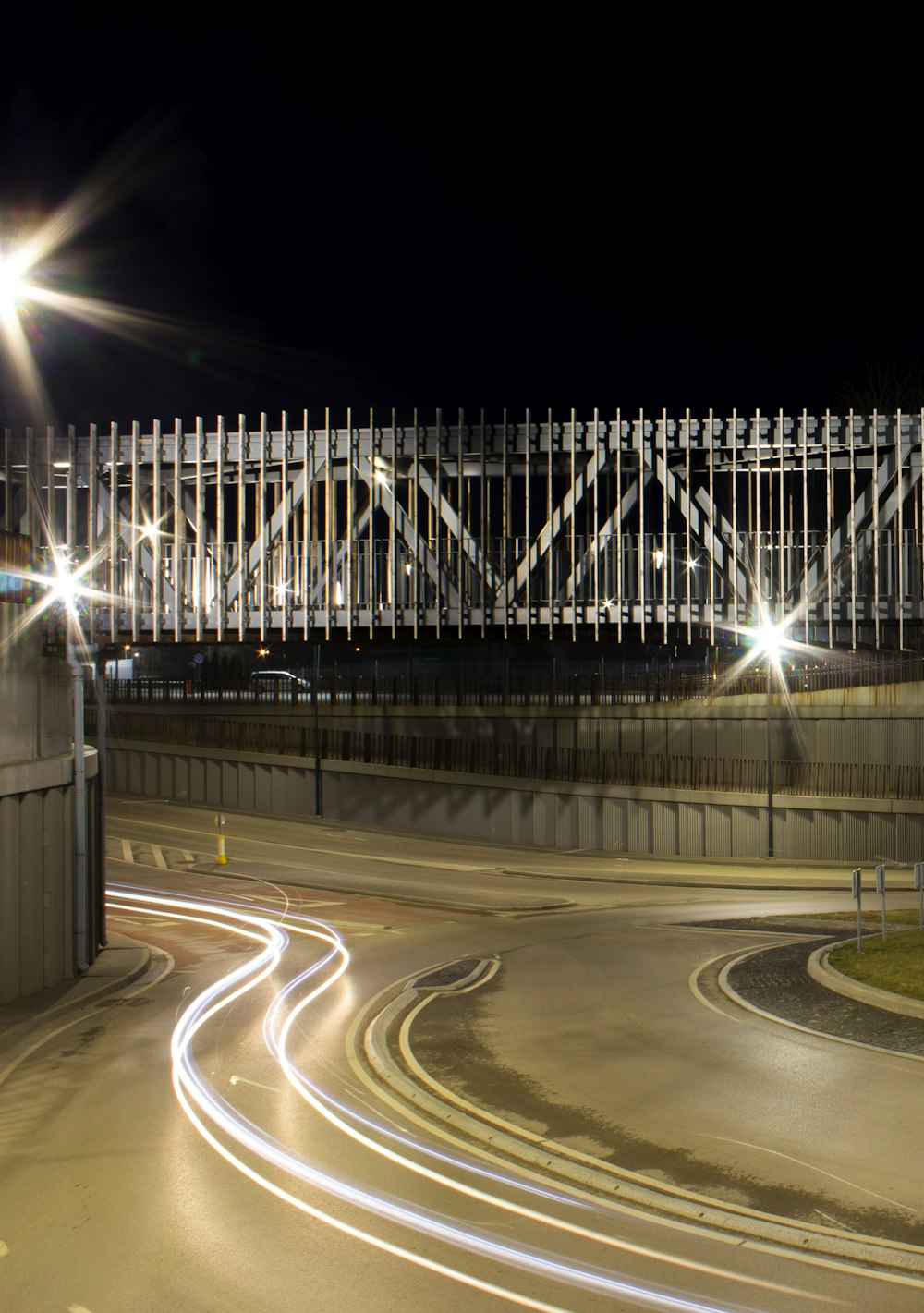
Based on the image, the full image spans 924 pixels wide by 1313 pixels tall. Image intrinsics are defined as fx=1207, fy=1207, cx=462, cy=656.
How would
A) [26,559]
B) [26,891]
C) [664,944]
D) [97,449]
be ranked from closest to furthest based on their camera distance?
[26,891]
[26,559]
[664,944]
[97,449]

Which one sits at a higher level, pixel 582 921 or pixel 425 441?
pixel 425 441

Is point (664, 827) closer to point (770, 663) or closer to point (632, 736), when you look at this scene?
point (632, 736)

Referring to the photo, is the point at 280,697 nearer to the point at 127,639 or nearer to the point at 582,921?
the point at 127,639

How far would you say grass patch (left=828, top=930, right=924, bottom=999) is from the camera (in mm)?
15094

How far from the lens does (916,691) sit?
36719 mm

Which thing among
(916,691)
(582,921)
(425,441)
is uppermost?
(425,441)

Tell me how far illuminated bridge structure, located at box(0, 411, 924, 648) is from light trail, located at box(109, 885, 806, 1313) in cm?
1749

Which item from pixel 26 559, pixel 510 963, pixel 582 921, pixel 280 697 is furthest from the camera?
pixel 280 697

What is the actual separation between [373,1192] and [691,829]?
109 feet

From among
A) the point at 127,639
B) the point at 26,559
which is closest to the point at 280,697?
the point at 127,639

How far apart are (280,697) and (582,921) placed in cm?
2812

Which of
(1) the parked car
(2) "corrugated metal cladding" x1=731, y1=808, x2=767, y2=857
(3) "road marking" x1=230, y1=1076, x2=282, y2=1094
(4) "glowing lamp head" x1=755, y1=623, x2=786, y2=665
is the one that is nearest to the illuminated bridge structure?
(4) "glowing lamp head" x1=755, y1=623, x2=786, y2=665

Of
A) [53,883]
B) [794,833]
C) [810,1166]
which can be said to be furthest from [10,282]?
[794,833]

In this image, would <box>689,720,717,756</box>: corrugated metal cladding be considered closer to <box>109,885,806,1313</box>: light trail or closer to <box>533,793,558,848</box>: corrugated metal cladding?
<box>533,793,558,848</box>: corrugated metal cladding
